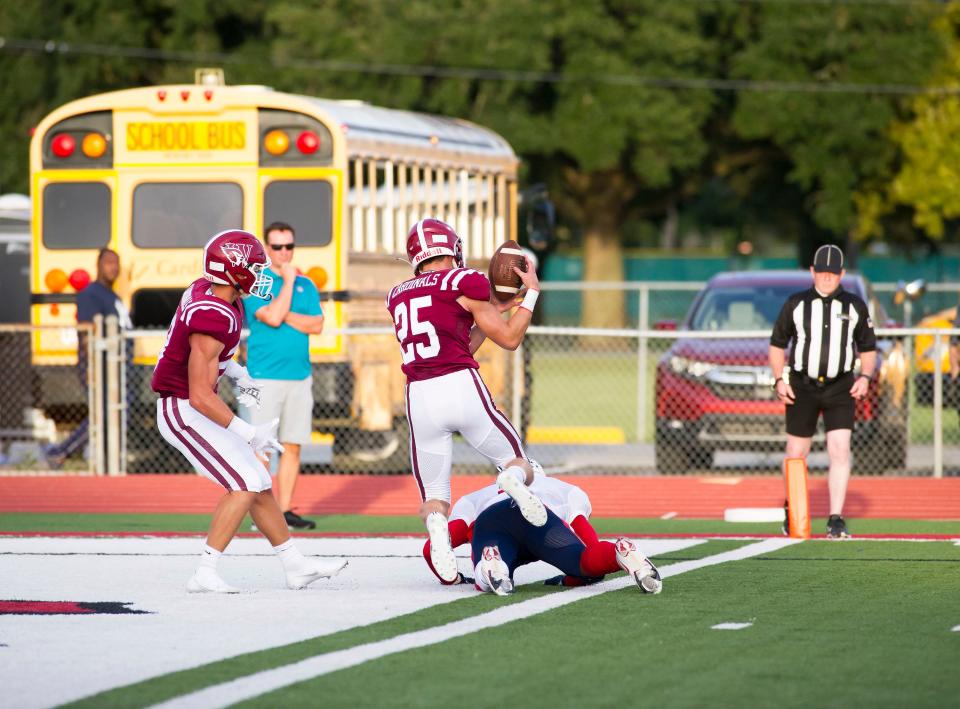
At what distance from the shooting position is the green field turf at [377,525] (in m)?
Answer: 12.8

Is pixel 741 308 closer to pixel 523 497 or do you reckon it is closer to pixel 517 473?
pixel 517 473

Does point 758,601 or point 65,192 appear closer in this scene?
point 758,601

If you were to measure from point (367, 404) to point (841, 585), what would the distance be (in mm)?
7508

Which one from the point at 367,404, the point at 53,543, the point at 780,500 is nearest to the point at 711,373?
the point at 780,500

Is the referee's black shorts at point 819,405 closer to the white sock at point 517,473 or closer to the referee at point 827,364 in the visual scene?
the referee at point 827,364

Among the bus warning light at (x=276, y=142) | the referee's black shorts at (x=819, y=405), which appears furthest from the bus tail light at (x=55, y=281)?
the referee's black shorts at (x=819, y=405)

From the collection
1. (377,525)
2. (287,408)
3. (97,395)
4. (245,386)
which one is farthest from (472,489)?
(245,386)

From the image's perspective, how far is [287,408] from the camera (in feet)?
40.9

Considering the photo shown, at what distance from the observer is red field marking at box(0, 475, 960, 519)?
47.1 ft

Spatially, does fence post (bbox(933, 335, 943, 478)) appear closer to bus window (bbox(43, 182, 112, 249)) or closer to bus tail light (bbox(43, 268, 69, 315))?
bus window (bbox(43, 182, 112, 249))

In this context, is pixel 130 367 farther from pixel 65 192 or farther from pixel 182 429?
pixel 182 429

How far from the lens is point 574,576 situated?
9.34 m

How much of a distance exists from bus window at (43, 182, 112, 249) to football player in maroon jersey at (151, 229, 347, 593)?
762 centimetres

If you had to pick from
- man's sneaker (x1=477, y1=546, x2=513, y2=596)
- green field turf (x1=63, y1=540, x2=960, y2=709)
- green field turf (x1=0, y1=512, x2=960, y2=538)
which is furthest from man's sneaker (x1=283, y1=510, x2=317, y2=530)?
man's sneaker (x1=477, y1=546, x2=513, y2=596)
